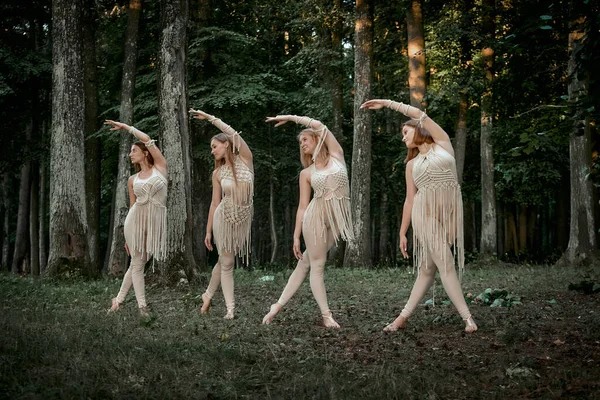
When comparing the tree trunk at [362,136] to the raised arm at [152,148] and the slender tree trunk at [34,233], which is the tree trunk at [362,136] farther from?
the slender tree trunk at [34,233]

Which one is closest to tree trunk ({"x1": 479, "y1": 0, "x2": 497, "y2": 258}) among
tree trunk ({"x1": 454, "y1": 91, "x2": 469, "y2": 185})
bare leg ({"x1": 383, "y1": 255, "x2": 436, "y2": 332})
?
tree trunk ({"x1": 454, "y1": 91, "x2": 469, "y2": 185})

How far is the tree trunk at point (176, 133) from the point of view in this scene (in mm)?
11445

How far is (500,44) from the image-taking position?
24.5 feet

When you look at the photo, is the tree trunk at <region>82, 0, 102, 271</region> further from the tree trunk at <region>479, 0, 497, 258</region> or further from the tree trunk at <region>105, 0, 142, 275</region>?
the tree trunk at <region>479, 0, 497, 258</region>

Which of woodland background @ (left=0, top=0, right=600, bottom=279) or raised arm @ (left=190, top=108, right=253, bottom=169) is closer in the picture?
raised arm @ (left=190, top=108, right=253, bottom=169)

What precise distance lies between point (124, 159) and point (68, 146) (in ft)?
15.2

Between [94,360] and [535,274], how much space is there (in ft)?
37.0

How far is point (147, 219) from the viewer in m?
8.92

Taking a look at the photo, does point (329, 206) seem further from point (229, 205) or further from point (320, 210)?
point (229, 205)

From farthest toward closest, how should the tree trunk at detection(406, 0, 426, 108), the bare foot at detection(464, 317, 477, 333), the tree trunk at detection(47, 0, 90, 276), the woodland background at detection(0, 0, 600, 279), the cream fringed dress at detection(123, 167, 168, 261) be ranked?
the tree trunk at detection(406, 0, 426, 108)
the tree trunk at detection(47, 0, 90, 276)
the woodland background at detection(0, 0, 600, 279)
the cream fringed dress at detection(123, 167, 168, 261)
the bare foot at detection(464, 317, 477, 333)

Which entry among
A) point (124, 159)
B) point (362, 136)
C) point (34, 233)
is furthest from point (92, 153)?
point (362, 136)

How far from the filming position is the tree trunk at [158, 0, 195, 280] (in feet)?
37.6

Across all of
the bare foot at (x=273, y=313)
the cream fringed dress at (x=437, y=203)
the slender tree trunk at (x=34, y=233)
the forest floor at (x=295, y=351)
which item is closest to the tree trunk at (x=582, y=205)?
the forest floor at (x=295, y=351)

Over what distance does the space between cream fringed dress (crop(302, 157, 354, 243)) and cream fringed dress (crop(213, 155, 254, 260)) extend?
45.7 inches
